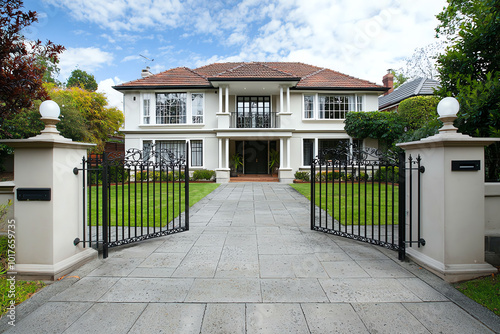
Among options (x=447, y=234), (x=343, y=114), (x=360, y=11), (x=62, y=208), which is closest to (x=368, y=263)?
(x=447, y=234)

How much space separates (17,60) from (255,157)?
16964mm

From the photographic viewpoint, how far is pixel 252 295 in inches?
112

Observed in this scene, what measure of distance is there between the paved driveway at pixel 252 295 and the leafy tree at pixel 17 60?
275cm

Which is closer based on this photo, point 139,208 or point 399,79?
point 139,208

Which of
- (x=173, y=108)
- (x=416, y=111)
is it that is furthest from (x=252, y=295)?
(x=173, y=108)

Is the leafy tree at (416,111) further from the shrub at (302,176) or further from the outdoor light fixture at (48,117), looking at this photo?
the outdoor light fixture at (48,117)

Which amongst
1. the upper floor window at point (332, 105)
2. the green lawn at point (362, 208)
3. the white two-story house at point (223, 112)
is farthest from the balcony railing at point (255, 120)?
the green lawn at point (362, 208)

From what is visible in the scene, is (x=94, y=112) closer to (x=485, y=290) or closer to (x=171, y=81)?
(x=171, y=81)

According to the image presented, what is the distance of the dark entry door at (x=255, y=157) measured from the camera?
20.2 meters

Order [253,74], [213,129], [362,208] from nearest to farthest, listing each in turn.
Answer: [362,208], [253,74], [213,129]

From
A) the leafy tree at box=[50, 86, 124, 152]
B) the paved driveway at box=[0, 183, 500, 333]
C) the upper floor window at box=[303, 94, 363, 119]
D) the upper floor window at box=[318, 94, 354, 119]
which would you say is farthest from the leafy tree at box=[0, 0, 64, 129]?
the leafy tree at box=[50, 86, 124, 152]

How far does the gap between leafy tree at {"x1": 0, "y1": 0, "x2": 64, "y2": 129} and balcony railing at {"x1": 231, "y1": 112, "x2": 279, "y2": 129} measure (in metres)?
14.7

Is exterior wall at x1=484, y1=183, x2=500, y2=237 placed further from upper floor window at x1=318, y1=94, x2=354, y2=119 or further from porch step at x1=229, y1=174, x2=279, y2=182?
upper floor window at x1=318, y1=94, x2=354, y2=119

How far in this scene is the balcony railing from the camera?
18.6m
